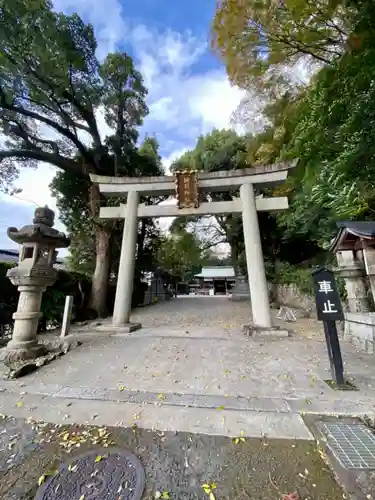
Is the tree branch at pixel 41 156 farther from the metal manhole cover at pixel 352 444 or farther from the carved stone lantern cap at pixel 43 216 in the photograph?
the metal manhole cover at pixel 352 444

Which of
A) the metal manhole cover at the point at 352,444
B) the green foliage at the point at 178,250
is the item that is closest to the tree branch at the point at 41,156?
the green foliage at the point at 178,250

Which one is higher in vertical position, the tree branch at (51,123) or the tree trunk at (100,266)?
the tree branch at (51,123)

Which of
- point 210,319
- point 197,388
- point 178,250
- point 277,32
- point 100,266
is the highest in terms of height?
point 277,32

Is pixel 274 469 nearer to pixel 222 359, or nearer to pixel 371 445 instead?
pixel 371 445

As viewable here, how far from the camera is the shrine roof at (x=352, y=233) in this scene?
4141 millimetres

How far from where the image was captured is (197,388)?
3020 mm

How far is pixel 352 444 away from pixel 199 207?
19.9 ft

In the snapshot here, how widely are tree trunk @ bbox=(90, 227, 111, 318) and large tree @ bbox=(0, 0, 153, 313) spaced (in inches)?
1.6

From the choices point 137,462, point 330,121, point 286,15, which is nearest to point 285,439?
point 137,462

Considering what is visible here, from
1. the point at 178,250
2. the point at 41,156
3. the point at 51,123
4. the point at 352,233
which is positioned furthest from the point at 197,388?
the point at 178,250

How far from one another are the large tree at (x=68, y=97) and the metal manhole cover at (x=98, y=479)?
873cm

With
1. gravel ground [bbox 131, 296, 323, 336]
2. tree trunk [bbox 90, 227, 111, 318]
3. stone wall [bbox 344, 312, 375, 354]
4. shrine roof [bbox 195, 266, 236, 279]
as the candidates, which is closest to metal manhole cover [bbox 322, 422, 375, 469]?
stone wall [bbox 344, 312, 375, 354]

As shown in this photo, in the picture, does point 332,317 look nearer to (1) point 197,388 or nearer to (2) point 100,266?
(1) point 197,388

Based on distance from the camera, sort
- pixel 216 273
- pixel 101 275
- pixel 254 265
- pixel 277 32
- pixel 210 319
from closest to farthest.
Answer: pixel 254 265, pixel 277 32, pixel 210 319, pixel 101 275, pixel 216 273
